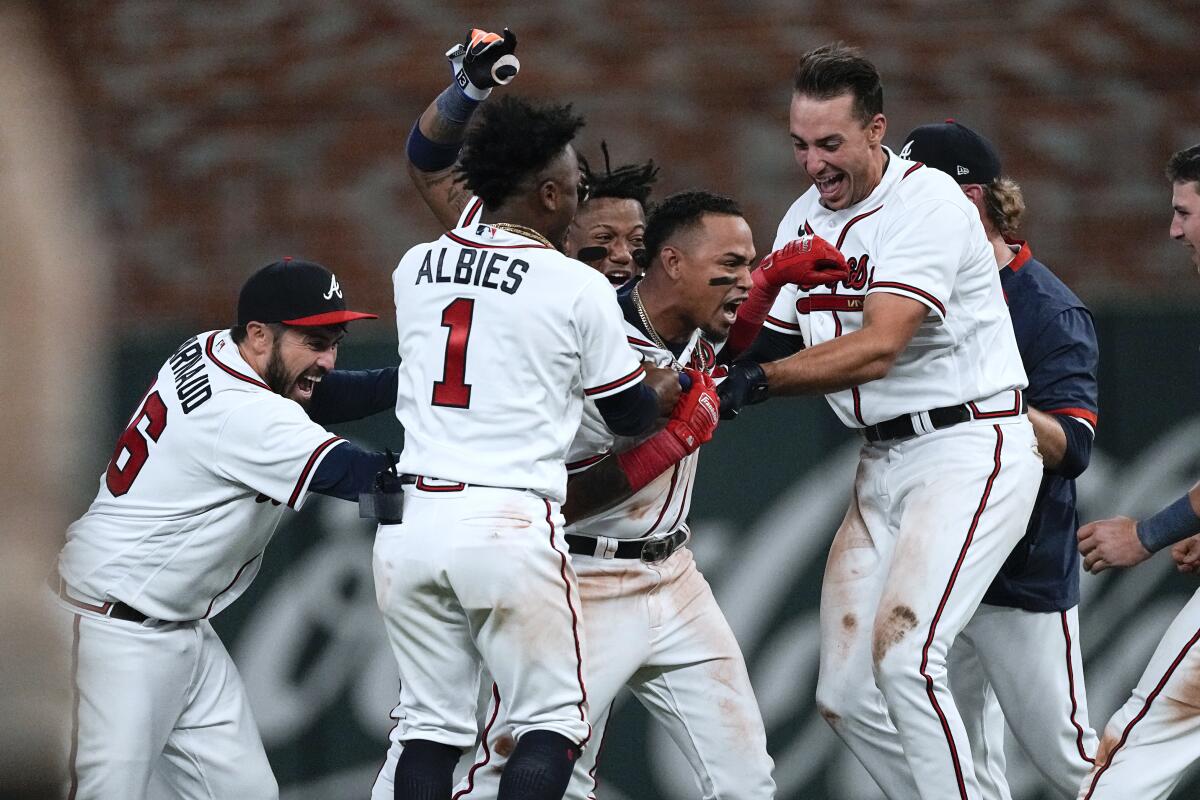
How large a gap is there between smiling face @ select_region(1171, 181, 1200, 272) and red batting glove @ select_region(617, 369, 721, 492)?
4.51ft

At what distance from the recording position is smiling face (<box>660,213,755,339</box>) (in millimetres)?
4375

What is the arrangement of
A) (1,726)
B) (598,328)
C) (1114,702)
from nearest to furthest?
(1,726) < (598,328) < (1114,702)

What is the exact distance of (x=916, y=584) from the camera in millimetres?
4180

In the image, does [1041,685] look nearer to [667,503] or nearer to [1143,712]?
[1143,712]

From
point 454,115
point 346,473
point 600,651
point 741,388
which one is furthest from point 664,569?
point 454,115

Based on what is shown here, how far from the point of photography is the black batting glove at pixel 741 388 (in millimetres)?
4230

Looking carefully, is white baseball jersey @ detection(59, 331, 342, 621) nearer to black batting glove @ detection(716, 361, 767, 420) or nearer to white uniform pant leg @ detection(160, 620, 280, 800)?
white uniform pant leg @ detection(160, 620, 280, 800)

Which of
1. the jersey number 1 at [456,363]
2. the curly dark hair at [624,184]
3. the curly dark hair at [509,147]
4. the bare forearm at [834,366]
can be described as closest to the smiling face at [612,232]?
the curly dark hair at [624,184]

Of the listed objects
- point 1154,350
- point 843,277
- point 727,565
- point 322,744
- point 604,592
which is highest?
point 843,277

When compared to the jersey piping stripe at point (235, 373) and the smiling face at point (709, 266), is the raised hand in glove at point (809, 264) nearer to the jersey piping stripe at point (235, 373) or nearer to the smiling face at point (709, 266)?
the smiling face at point (709, 266)

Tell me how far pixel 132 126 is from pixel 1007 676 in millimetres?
5134

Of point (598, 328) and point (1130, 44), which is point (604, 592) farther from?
point (1130, 44)

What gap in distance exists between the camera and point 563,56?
7898mm

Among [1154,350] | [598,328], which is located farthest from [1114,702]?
[598,328]
